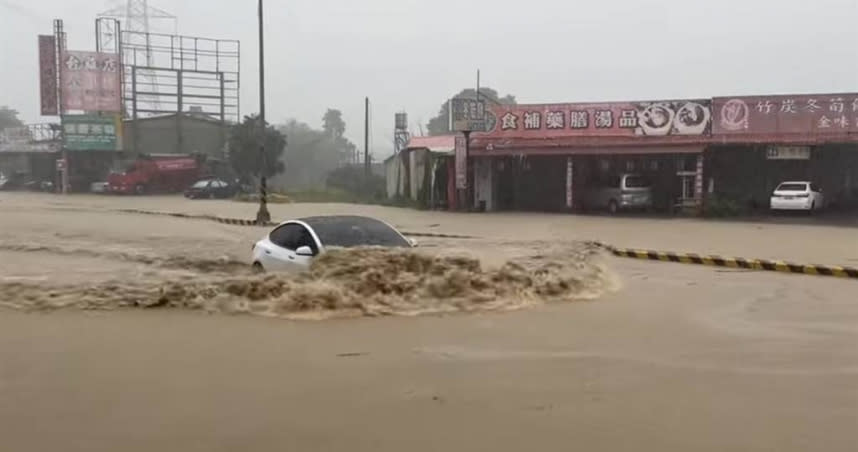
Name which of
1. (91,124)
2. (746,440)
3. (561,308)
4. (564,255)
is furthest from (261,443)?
(91,124)

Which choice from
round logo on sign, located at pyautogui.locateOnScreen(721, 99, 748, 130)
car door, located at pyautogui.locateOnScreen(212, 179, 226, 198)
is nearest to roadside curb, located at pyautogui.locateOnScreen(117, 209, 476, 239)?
round logo on sign, located at pyautogui.locateOnScreen(721, 99, 748, 130)

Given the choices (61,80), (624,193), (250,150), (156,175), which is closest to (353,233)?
(624,193)

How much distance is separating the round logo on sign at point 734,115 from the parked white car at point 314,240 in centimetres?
2042

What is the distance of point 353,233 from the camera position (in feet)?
38.3

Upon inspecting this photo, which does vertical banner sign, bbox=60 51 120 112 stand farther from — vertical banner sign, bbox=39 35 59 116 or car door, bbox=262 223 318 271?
car door, bbox=262 223 318 271

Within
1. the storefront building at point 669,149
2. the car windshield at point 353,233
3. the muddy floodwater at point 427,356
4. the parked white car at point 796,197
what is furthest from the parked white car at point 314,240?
the parked white car at point 796,197

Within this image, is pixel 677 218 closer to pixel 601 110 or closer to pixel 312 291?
pixel 601 110

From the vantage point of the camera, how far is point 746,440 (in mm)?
5355

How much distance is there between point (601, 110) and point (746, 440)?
88.9 ft

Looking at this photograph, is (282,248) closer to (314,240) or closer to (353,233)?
(314,240)

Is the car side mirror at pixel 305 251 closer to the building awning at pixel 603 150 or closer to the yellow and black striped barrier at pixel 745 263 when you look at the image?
the yellow and black striped barrier at pixel 745 263

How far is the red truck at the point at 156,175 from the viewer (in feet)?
164

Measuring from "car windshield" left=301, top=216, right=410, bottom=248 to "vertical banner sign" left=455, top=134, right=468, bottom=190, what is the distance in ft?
67.6

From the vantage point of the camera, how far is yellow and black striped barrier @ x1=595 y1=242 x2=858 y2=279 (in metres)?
13.5
